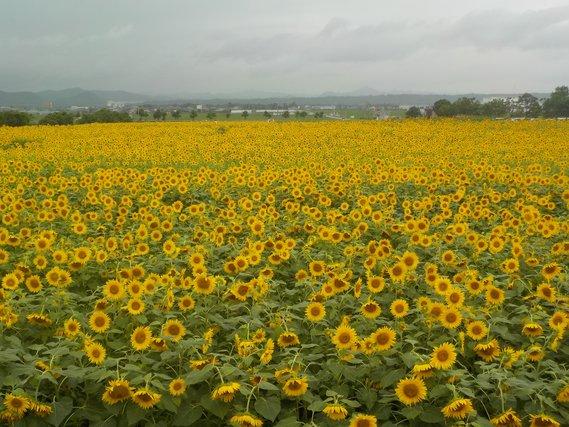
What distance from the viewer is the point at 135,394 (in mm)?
2400

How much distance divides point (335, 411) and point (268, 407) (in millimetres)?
333

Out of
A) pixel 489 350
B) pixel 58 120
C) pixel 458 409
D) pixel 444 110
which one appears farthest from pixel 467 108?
pixel 458 409

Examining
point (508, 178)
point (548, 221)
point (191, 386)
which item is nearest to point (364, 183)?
point (508, 178)

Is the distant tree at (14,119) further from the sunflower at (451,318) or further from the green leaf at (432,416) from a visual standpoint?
the green leaf at (432,416)

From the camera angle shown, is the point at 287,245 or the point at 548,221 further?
the point at 548,221

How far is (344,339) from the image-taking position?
2936 millimetres

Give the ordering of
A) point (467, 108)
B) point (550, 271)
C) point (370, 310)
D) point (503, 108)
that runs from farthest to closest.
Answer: point (503, 108), point (467, 108), point (550, 271), point (370, 310)

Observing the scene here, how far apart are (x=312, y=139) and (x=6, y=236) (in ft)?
46.9

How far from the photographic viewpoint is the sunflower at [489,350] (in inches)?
115

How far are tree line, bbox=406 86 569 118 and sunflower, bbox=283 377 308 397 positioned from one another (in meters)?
36.0

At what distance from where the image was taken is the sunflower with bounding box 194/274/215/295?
3584 mm

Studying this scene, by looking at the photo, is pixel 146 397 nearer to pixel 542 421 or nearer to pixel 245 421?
pixel 245 421

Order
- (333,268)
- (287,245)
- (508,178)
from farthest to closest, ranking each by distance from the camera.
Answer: (508,178) < (287,245) < (333,268)

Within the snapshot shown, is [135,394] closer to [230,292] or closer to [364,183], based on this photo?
[230,292]
